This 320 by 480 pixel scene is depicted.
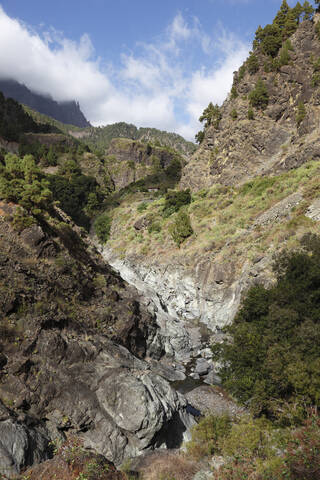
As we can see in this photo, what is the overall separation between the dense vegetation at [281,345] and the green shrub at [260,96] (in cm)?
4678

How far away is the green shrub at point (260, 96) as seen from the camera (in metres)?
55.3

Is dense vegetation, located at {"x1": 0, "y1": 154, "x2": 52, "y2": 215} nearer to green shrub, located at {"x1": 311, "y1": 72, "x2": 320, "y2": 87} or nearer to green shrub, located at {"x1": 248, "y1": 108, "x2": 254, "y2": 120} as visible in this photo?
green shrub, located at {"x1": 248, "y1": 108, "x2": 254, "y2": 120}

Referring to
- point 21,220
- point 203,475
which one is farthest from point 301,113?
point 203,475

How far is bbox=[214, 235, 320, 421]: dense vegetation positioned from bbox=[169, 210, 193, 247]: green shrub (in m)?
24.7

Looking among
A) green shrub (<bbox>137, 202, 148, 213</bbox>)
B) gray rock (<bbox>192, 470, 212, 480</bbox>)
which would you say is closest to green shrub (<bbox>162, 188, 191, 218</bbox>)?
green shrub (<bbox>137, 202, 148, 213</bbox>)

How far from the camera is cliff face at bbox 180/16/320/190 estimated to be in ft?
161

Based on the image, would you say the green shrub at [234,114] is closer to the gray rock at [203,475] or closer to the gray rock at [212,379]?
the gray rock at [212,379]

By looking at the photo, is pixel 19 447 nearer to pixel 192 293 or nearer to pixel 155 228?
pixel 192 293

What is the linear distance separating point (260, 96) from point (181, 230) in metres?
35.4

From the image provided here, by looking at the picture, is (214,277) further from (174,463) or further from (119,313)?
(174,463)

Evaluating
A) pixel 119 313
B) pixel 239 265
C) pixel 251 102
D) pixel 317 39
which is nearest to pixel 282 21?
pixel 317 39

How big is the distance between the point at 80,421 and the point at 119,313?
417 inches

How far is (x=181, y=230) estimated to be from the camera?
148 ft

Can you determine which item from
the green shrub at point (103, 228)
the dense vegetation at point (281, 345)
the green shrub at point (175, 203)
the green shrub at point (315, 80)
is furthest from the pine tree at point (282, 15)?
the dense vegetation at point (281, 345)
